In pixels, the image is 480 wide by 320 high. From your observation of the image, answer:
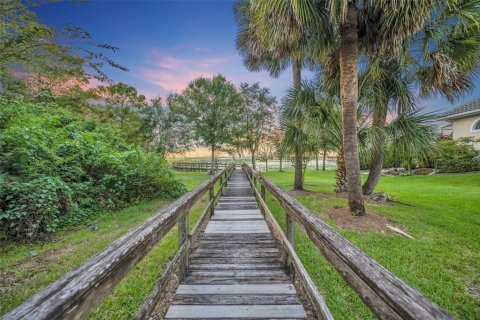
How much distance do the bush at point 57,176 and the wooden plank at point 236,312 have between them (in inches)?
145

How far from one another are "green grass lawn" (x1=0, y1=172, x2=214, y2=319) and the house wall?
22.1 metres

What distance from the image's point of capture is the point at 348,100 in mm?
4781

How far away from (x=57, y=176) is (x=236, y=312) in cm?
516

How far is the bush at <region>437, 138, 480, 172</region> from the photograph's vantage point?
14.5 m

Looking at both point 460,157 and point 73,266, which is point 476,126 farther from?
point 73,266

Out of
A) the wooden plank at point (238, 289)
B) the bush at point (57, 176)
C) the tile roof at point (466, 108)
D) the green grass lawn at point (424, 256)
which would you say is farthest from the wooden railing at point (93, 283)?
the tile roof at point (466, 108)

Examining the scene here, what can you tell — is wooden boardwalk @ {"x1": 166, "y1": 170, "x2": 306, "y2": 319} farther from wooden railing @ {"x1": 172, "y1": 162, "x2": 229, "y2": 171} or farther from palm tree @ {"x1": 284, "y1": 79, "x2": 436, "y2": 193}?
wooden railing @ {"x1": 172, "y1": 162, "x2": 229, "y2": 171}

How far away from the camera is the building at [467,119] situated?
15.7 m

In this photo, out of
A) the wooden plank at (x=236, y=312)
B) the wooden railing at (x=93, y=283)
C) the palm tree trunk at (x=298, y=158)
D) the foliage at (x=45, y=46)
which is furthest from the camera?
the palm tree trunk at (x=298, y=158)

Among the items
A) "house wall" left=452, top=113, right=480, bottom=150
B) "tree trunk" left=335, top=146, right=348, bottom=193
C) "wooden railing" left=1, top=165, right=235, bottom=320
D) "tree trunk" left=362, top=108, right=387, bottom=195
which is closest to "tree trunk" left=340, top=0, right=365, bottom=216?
"tree trunk" left=362, top=108, right=387, bottom=195

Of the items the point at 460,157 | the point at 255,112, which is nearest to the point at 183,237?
the point at 460,157

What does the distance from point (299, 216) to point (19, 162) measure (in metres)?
5.65

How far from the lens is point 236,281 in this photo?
8.04 feet

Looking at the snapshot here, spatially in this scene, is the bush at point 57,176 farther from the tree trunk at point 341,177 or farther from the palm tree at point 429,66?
the palm tree at point 429,66
